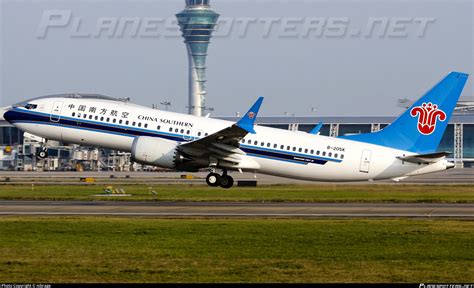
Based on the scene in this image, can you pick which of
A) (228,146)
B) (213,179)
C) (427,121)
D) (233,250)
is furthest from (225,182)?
(233,250)

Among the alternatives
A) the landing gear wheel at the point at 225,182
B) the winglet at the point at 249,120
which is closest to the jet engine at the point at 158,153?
the landing gear wheel at the point at 225,182

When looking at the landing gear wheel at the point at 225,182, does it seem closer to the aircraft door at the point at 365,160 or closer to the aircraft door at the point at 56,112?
the aircraft door at the point at 365,160

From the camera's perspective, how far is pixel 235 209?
4584 centimetres

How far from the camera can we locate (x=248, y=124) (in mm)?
50969

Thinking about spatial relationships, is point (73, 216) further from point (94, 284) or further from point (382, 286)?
point (382, 286)

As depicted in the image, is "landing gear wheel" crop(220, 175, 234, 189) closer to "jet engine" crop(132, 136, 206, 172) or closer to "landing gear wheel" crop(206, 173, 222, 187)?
"landing gear wheel" crop(206, 173, 222, 187)

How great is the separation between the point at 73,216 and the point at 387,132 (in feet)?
70.9

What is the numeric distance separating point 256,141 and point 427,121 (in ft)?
33.4

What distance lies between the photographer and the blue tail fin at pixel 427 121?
174ft

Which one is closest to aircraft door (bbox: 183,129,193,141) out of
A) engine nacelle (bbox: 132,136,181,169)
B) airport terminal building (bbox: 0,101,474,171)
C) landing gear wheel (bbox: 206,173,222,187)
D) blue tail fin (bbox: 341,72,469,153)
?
engine nacelle (bbox: 132,136,181,169)

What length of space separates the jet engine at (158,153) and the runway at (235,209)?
2.84 meters

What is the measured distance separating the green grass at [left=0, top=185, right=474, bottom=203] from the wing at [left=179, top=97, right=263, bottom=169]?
7.35ft

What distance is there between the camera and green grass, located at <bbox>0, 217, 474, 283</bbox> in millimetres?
24297

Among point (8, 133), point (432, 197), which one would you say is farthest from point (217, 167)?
A: point (8, 133)
